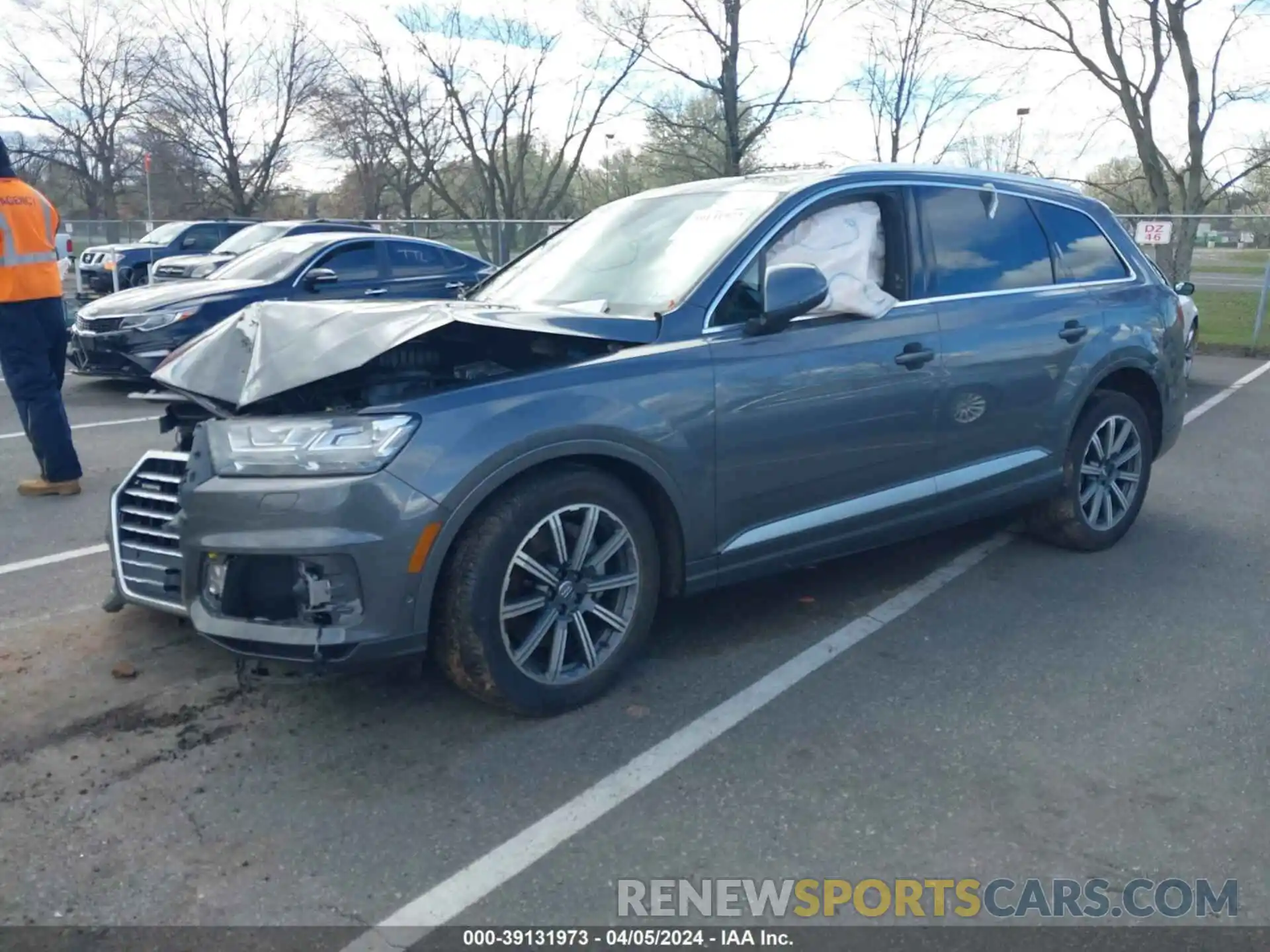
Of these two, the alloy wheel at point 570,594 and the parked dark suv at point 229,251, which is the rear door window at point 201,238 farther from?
the alloy wheel at point 570,594

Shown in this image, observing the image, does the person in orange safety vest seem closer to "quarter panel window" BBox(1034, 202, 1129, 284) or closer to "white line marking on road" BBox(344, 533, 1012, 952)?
"white line marking on road" BBox(344, 533, 1012, 952)

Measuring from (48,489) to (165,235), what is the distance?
1611 centimetres

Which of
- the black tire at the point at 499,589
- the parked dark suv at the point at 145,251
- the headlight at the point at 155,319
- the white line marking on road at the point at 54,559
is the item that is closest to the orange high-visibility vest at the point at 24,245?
the white line marking on road at the point at 54,559

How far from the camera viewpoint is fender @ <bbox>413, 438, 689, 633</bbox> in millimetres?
3457

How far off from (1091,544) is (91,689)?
15.0 ft

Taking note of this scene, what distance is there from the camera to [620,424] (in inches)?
151

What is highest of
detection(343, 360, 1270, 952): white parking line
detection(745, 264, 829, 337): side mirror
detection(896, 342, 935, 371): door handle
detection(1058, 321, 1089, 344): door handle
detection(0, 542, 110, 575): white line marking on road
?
detection(745, 264, 829, 337): side mirror

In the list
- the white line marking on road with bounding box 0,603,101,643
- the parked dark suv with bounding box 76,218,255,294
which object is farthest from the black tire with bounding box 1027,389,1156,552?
the parked dark suv with bounding box 76,218,255,294

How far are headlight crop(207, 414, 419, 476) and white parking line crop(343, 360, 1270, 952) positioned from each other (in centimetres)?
116

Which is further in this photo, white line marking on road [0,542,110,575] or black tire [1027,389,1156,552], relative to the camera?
black tire [1027,389,1156,552]

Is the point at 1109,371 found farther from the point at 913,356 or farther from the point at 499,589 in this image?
the point at 499,589

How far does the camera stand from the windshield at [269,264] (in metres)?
11.3

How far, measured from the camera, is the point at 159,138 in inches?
1372
